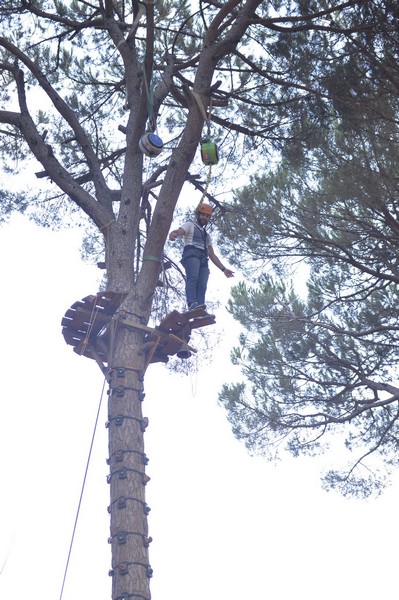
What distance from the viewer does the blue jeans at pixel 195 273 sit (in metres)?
6.45

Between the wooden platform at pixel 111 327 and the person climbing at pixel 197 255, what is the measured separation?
480mm

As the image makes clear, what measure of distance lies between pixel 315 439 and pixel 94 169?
549 centimetres

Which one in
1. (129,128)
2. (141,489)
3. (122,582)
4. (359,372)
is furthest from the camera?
(359,372)

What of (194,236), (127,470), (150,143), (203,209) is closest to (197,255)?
(194,236)

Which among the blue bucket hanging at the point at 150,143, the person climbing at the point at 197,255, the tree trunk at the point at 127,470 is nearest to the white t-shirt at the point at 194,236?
the person climbing at the point at 197,255

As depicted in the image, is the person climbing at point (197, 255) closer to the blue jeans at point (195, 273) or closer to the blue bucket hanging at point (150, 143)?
the blue jeans at point (195, 273)

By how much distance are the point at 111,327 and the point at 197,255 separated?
1.13 metres

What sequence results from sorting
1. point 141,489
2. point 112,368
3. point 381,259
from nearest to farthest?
point 141,489 → point 112,368 → point 381,259

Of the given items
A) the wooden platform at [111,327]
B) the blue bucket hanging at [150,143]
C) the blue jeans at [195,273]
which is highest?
the blue bucket hanging at [150,143]

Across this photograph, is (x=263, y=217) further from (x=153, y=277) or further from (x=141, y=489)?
(x=141, y=489)

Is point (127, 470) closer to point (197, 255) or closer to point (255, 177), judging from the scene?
point (197, 255)

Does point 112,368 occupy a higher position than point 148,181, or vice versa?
point 148,181

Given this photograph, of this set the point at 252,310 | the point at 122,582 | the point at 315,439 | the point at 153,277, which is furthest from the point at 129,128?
the point at 315,439

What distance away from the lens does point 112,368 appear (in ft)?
18.5
